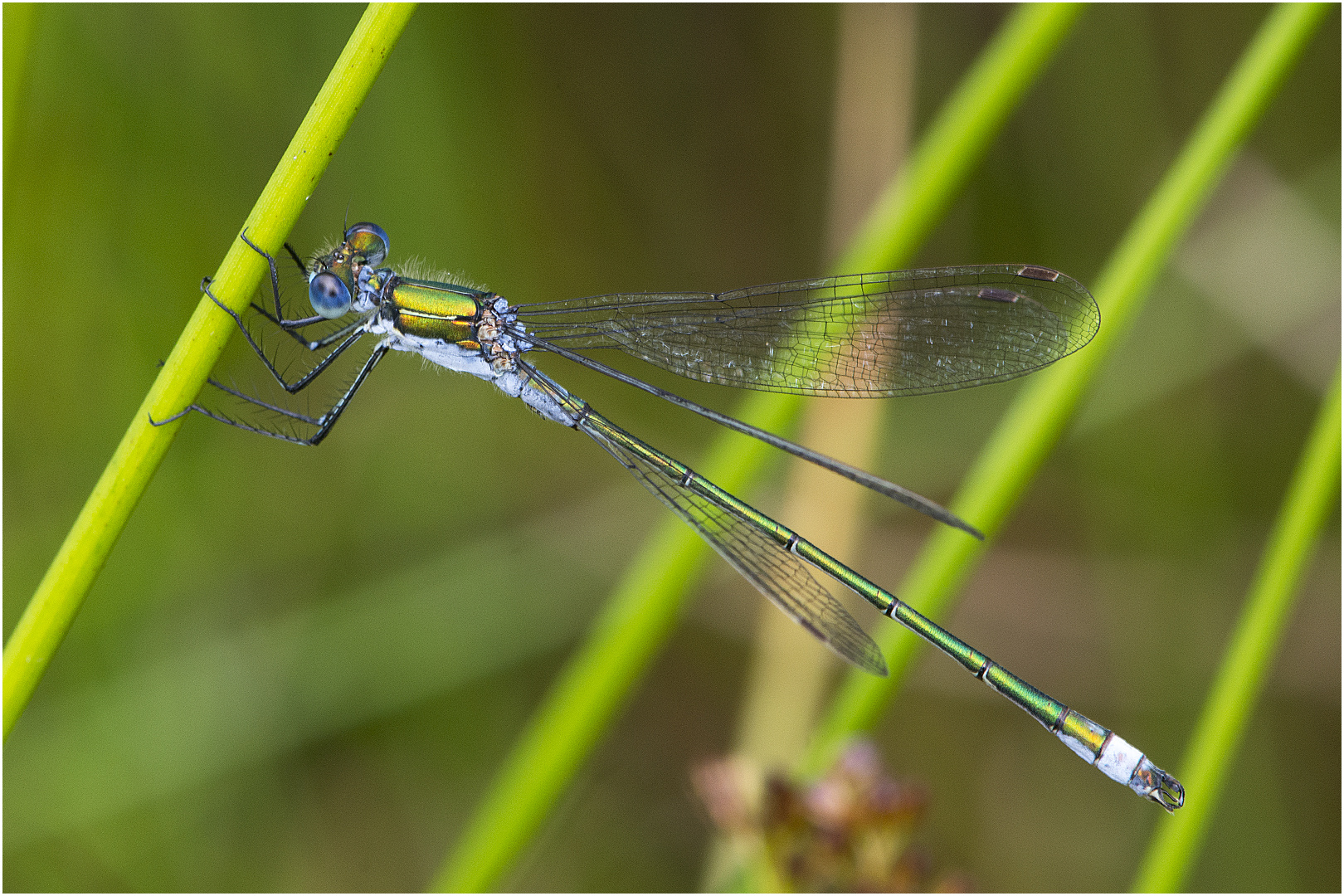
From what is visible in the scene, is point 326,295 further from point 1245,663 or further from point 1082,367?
point 1245,663

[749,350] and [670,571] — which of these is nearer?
[670,571]

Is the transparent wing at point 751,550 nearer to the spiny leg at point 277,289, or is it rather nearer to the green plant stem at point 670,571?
the green plant stem at point 670,571

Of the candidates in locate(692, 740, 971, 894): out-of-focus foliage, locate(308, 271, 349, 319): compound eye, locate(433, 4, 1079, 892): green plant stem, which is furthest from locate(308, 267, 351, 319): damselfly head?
locate(692, 740, 971, 894): out-of-focus foliage

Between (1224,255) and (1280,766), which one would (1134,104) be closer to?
(1224,255)

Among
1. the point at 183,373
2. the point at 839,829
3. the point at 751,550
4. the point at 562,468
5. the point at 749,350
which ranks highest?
the point at 749,350

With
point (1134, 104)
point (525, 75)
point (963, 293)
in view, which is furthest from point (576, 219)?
point (1134, 104)

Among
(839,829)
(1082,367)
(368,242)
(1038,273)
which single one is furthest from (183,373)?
(1038,273)
